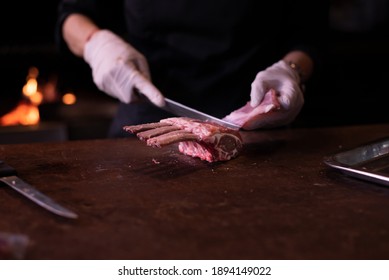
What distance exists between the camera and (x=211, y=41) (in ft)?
6.12

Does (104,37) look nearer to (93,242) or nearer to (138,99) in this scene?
(138,99)

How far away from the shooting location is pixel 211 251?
2.72 ft

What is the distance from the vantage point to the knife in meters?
0.95

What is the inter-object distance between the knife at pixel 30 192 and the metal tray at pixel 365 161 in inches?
21.0

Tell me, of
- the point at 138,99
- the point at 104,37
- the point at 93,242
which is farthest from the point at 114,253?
the point at 104,37

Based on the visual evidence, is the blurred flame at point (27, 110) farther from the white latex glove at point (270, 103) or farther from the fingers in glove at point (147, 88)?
the white latex glove at point (270, 103)

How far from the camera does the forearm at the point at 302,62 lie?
178 centimetres

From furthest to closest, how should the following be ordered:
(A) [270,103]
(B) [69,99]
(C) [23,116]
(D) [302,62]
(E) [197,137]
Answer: (B) [69,99], (C) [23,116], (D) [302,62], (A) [270,103], (E) [197,137]

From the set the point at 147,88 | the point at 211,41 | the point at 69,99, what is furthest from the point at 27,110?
the point at 147,88

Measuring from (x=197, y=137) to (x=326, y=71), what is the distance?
6.46 feet

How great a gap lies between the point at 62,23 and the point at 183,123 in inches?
35.3

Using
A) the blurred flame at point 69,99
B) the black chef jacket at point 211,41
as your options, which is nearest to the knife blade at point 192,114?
the black chef jacket at point 211,41

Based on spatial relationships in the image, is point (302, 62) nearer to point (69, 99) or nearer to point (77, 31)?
point (77, 31)

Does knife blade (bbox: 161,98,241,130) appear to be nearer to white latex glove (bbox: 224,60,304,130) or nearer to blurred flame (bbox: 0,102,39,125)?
white latex glove (bbox: 224,60,304,130)
